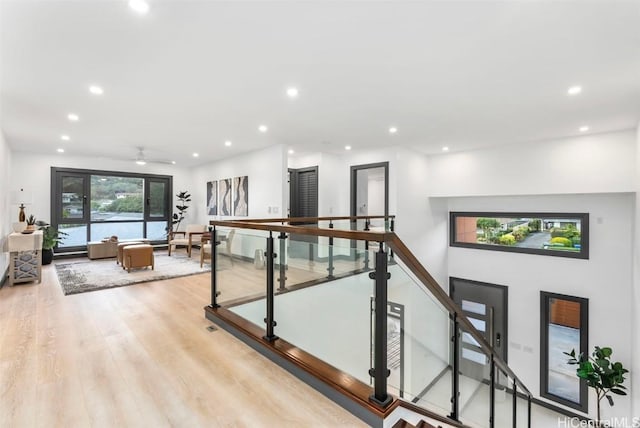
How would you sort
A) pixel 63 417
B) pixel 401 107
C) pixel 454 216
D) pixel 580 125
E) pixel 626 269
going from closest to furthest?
pixel 63 417, pixel 401 107, pixel 580 125, pixel 626 269, pixel 454 216

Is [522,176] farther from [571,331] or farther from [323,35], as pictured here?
[323,35]

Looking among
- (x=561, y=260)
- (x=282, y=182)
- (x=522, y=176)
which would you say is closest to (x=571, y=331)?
(x=561, y=260)

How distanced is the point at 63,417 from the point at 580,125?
6954 mm

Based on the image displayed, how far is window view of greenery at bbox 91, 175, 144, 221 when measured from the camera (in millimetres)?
8023

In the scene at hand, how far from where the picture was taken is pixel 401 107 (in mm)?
3957

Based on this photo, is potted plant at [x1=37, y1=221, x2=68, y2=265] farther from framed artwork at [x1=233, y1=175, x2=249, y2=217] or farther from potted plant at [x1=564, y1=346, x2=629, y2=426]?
potted plant at [x1=564, y1=346, x2=629, y2=426]

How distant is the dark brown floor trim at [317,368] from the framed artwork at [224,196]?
5072 mm

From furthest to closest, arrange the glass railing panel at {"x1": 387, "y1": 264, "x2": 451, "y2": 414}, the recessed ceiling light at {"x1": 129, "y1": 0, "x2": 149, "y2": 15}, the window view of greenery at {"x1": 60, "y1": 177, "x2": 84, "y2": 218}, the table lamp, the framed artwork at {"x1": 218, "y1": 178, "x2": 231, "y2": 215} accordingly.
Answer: the framed artwork at {"x1": 218, "y1": 178, "x2": 231, "y2": 215} < the window view of greenery at {"x1": 60, "y1": 177, "x2": 84, "y2": 218} < the table lamp < the glass railing panel at {"x1": 387, "y1": 264, "x2": 451, "y2": 414} < the recessed ceiling light at {"x1": 129, "y1": 0, "x2": 149, "y2": 15}

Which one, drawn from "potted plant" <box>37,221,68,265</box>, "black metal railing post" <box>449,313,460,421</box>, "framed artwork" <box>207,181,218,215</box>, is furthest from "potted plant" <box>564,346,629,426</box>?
"potted plant" <box>37,221,68,265</box>

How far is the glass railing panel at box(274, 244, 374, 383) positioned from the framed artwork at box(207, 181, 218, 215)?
6.14 meters

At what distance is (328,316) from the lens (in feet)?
8.48

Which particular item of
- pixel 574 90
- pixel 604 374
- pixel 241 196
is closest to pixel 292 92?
pixel 574 90

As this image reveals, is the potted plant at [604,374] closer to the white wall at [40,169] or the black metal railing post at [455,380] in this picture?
the black metal railing post at [455,380]

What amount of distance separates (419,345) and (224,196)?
6.16 m
